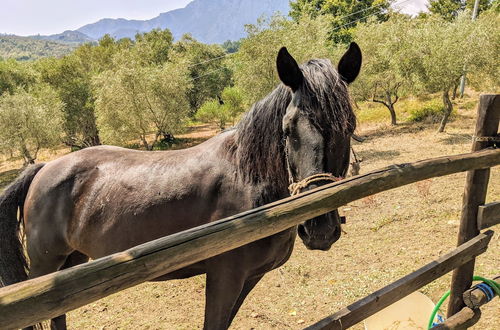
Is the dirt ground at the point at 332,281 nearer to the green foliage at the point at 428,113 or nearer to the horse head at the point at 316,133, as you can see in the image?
the horse head at the point at 316,133

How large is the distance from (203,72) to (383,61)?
22.4 m

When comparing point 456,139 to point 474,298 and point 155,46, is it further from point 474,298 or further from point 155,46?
point 155,46

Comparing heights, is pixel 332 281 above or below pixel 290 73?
below

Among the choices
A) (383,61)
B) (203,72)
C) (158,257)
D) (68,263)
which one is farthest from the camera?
(203,72)

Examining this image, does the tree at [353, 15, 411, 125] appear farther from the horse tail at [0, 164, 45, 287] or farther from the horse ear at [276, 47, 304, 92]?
the horse tail at [0, 164, 45, 287]

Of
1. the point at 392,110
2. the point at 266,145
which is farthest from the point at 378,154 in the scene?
the point at 266,145

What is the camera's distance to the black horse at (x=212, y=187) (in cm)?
185

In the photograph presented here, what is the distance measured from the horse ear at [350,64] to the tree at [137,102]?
56.5 feet

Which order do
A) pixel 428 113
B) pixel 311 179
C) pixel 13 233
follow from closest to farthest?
pixel 311 179
pixel 13 233
pixel 428 113

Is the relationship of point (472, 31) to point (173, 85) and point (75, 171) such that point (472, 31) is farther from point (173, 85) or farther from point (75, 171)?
point (75, 171)

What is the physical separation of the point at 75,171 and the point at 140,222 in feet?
2.70

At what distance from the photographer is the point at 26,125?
60.0 ft

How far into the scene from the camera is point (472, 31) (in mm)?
14328

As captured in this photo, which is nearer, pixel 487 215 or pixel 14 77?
pixel 487 215
